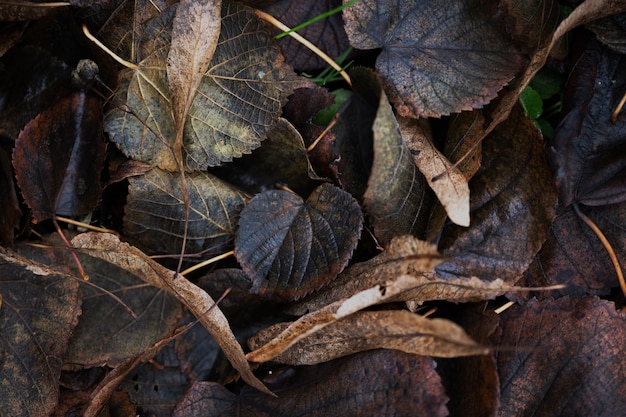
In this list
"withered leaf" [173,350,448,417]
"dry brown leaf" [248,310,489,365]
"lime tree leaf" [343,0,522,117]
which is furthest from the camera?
"lime tree leaf" [343,0,522,117]

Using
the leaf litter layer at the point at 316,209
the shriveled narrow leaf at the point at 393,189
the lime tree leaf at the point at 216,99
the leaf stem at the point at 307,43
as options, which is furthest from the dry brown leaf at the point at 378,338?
the leaf stem at the point at 307,43

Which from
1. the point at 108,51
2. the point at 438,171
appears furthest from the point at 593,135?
the point at 108,51

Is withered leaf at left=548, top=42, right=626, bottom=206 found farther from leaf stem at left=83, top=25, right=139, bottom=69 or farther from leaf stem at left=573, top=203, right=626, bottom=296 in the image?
leaf stem at left=83, top=25, right=139, bottom=69

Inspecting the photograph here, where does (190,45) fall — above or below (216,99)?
above

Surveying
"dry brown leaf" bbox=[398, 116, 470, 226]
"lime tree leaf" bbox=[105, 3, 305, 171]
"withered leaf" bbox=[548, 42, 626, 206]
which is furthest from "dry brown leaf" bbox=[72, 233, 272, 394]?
"withered leaf" bbox=[548, 42, 626, 206]

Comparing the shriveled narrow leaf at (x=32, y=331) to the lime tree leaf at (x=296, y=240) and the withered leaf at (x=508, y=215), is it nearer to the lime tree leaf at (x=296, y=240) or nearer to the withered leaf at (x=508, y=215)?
Result: the lime tree leaf at (x=296, y=240)

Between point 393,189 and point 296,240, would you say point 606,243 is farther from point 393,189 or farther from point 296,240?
point 296,240

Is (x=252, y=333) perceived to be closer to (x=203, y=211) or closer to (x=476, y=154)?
(x=203, y=211)
